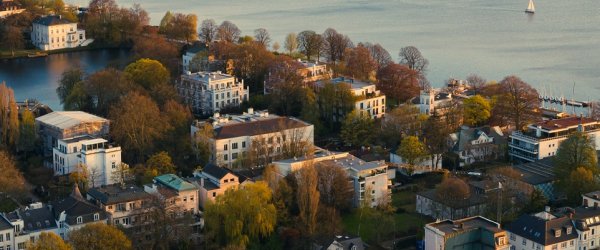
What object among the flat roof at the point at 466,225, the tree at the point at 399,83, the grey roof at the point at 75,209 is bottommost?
the flat roof at the point at 466,225

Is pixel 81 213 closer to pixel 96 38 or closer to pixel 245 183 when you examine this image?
pixel 245 183

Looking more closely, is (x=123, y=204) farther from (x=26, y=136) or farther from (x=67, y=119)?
(x=26, y=136)

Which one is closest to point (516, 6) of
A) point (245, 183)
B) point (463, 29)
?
point (463, 29)

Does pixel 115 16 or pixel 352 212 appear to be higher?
pixel 115 16

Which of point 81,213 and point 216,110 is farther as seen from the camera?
point 216,110

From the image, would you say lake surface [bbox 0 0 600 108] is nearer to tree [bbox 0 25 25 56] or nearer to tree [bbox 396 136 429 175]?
tree [bbox 0 25 25 56]

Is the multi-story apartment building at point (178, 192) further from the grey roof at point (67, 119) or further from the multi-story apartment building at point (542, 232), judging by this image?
the multi-story apartment building at point (542, 232)

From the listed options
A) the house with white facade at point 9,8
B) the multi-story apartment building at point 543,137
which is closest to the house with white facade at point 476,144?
the multi-story apartment building at point 543,137

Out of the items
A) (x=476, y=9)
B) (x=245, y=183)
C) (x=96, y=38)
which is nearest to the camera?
(x=245, y=183)
